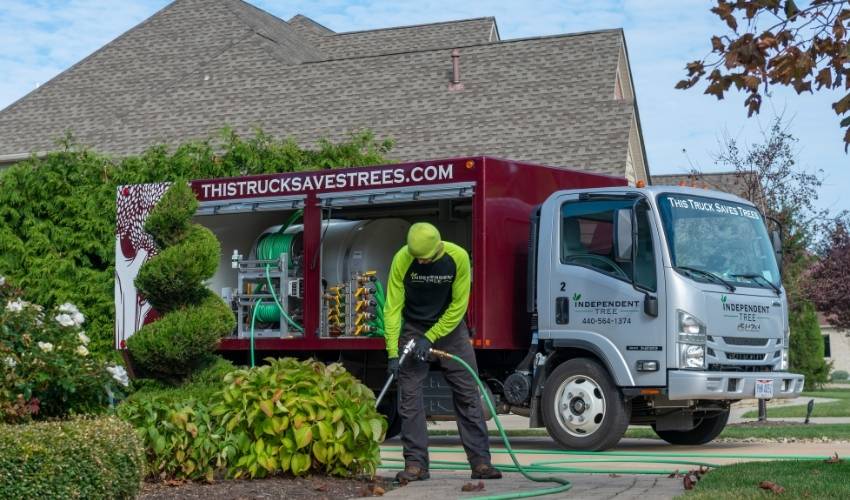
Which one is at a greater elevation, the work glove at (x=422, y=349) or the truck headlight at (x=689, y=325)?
the truck headlight at (x=689, y=325)

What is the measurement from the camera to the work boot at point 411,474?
402 inches

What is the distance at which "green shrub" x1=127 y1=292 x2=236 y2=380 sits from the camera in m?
11.5

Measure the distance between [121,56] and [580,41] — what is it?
12600 millimetres

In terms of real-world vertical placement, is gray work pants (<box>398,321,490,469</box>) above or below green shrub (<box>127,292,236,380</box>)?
below

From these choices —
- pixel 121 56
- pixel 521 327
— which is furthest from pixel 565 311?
pixel 121 56

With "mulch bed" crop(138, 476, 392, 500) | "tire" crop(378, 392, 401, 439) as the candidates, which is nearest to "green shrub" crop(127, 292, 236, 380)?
"mulch bed" crop(138, 476, 392, 500)

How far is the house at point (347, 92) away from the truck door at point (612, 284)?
10412 mm

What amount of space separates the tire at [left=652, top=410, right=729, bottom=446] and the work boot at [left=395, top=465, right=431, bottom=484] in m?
5.51

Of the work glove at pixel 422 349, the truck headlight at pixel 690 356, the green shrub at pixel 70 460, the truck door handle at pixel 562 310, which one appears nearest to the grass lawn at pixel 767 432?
the truck headlight at pixel 690 356

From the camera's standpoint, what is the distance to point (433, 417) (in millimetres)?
15219

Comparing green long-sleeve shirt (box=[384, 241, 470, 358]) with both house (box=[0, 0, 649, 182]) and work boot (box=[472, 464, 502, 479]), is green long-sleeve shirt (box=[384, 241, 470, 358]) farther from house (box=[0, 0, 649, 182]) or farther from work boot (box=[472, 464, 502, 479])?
house (box=[0, 0, 649, 182])

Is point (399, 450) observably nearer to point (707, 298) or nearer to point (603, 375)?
point (603, 375)

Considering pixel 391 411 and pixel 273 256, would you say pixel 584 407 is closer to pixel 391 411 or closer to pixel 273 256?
pixel 391 411

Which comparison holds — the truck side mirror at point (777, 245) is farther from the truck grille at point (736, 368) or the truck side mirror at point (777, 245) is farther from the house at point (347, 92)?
the house at point (347, 92)
